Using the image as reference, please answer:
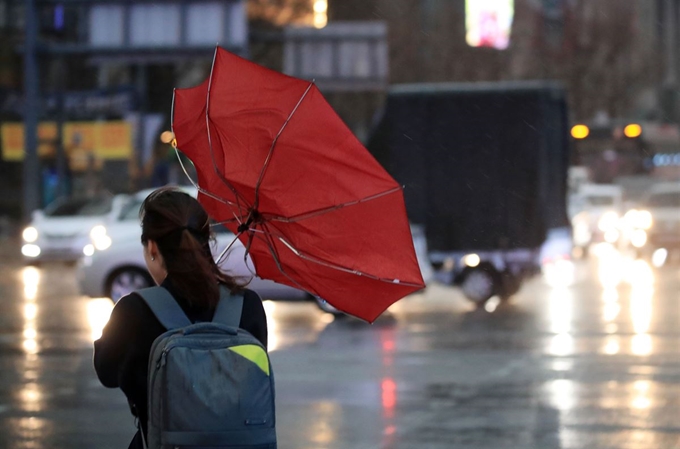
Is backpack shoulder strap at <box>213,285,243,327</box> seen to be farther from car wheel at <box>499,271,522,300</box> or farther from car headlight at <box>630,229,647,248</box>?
car headlight at <box>630,229,647,248</box>

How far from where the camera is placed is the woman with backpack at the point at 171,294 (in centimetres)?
350

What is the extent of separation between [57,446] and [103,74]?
1645 inches

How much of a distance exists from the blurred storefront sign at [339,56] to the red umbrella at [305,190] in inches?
1118

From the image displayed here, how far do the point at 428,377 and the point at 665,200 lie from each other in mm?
18960

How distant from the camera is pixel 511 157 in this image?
59.1ft

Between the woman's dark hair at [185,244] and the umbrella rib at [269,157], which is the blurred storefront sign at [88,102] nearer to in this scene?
the umbrella rib at [269,157]

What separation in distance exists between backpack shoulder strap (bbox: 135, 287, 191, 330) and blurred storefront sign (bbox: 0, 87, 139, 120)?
3297 centimetres

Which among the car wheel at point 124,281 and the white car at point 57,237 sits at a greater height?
the car wheel at point 124,281

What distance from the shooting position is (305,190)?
4.10 metres

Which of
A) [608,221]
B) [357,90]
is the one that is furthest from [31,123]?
[608,221]

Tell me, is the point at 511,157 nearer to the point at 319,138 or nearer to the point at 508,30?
the point at 319,138

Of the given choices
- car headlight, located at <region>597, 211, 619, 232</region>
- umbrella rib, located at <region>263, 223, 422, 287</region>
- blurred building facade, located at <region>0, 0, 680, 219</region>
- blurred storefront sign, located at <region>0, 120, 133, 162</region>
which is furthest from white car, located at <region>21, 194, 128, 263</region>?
umbrella rib, located at <region>263, 223, 422, 287</region>

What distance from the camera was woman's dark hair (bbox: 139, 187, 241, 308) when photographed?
3.50m

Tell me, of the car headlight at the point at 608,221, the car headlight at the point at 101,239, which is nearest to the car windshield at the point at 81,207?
the car headlight at the point at 101,239
